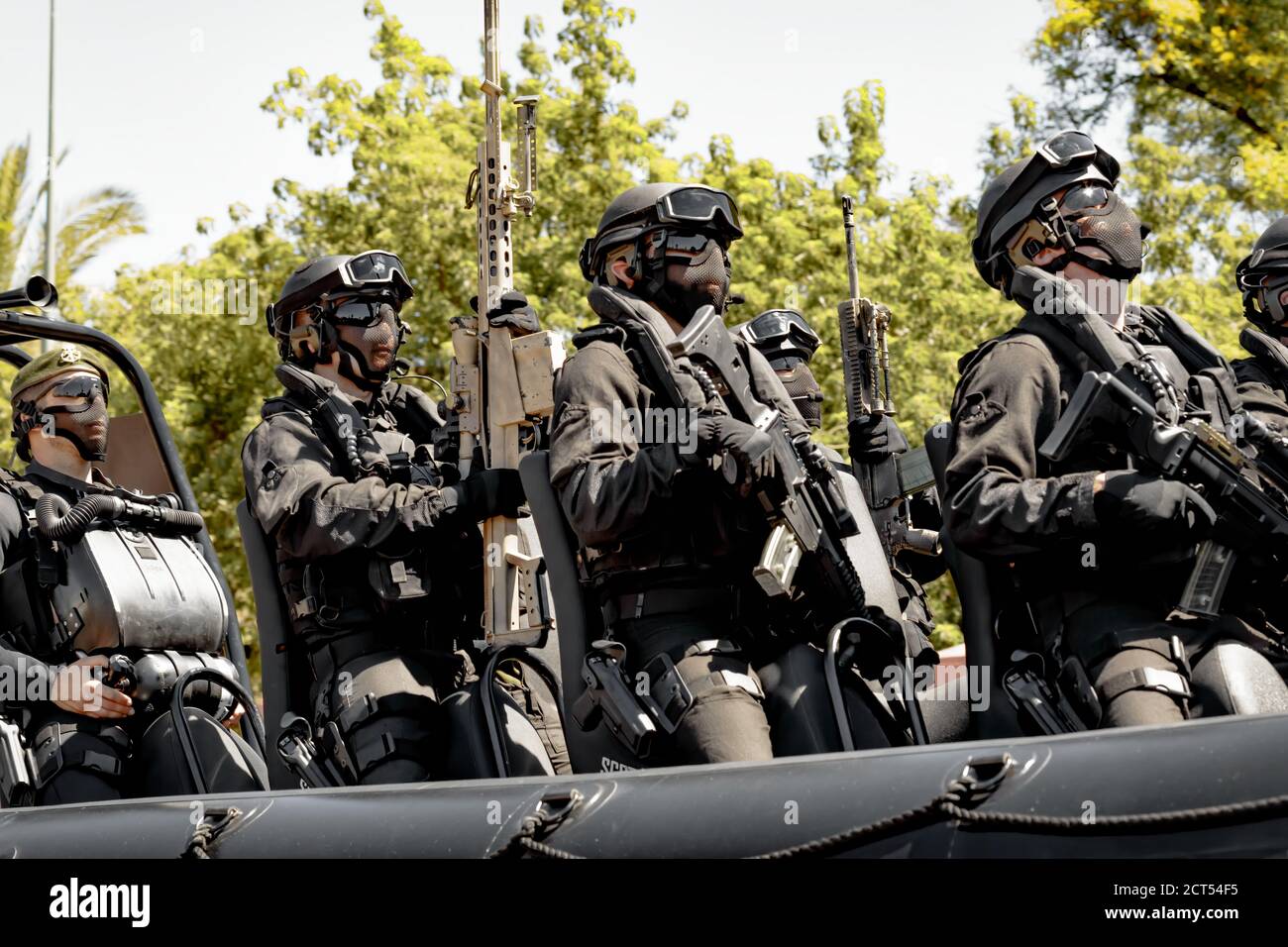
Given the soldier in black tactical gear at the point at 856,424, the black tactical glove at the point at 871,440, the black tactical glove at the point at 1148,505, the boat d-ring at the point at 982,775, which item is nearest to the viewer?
the boat d-ring at the point at 982,775

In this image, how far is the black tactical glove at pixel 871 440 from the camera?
7668mm

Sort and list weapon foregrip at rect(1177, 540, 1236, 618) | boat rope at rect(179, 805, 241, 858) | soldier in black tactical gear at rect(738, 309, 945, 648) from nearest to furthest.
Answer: weapon foregrip at rect(1177, 540, 1236, 618) → boat rope at rect(179, 805, 241, 858) → soldier in black tactical gear at rect(738, 309, 945, 648)

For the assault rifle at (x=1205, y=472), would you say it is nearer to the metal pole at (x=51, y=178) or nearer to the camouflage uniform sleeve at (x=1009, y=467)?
the camouflage uniform sleeve at (x=1009, y=467)

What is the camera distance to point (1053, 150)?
4.45m

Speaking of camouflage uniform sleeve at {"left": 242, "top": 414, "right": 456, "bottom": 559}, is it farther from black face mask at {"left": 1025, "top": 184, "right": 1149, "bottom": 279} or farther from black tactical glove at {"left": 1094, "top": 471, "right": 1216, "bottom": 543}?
black tactical glove at {"left": 1094, "top": 471, "right": 1216, "bottom": 543}

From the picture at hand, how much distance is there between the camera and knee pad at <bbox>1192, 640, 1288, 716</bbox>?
3990 millimetres

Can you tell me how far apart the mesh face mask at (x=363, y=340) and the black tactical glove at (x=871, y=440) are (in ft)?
7.92

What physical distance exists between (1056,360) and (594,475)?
3.56 ft

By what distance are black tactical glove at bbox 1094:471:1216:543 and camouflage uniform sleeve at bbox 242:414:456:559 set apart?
6.60 feet

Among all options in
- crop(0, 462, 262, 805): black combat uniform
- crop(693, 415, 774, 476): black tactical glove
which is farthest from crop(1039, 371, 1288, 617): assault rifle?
crop(0, 462, 262, 805): black combat uniform

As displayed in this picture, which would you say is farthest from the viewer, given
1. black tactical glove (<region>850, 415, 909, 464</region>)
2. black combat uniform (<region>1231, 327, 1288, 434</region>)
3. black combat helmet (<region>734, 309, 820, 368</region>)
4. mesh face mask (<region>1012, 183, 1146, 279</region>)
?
black combat helmet (<region>734, 309, 820, 368</region>)

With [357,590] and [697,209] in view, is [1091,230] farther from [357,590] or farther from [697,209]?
[357,590]

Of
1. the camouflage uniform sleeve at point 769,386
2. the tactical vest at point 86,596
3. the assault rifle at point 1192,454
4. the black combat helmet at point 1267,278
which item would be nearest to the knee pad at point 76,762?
the tactical vest at point 86,596

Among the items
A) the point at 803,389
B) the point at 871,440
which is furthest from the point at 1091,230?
the point at 803,389
